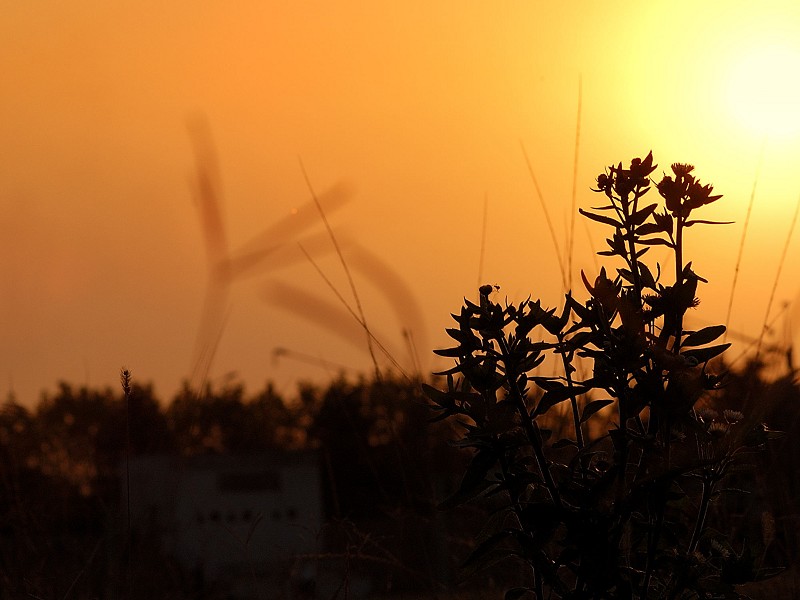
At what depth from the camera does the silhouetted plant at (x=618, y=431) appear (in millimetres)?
1721

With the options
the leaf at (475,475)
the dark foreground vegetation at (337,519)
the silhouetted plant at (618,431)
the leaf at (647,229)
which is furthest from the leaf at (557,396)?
the dark foreground vegetation at (337,519)

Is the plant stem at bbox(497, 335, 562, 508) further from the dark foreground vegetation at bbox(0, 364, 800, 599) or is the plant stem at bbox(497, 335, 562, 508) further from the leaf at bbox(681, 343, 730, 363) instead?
the dark foreground vegetation at bbox(0, 364, 800, 599)

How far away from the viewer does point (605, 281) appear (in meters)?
1.80

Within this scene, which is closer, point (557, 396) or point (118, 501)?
point (557, 396)

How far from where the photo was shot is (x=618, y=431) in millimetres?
1711

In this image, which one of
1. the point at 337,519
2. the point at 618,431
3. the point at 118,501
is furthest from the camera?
the point at 118,501

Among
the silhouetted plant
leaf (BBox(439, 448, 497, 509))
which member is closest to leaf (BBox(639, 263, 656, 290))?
the silhouetted plant

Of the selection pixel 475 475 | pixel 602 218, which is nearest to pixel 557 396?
pixel 475 475

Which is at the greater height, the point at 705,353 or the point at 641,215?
the point at 641,215

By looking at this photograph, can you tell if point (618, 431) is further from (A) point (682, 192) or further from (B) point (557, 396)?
(A) point (682, 192)

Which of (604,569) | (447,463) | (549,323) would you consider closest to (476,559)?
(604,569)

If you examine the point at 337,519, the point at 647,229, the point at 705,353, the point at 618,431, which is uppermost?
the point at 647,229

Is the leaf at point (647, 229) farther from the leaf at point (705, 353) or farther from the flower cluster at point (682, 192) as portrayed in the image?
the leaf at point (705, 353)

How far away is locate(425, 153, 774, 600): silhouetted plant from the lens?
5.65 ft
